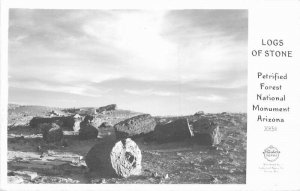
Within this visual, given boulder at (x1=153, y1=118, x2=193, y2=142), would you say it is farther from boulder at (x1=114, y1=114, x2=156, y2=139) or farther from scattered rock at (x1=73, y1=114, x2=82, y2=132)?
scattered rock at (x1=73, y1=114, x2=82, y2=132)

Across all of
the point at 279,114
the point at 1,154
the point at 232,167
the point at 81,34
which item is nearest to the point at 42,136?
the point at 1,154

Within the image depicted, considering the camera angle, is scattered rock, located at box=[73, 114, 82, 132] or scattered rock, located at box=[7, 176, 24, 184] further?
scattered rock, located at box=[73, 114, 82, 132]

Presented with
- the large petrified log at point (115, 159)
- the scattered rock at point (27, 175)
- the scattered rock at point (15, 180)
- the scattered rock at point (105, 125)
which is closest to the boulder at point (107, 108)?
the scattered rock at point (105, 125)

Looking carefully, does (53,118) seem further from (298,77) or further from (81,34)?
(298,77)

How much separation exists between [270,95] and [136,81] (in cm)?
240

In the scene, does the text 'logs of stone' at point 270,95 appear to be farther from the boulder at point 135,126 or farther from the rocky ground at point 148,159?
the boulder at point 135,126

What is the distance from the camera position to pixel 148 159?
369 inches

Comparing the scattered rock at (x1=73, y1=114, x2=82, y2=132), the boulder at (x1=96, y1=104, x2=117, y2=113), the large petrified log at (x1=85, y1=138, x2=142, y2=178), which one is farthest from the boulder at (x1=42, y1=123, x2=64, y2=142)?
the large petrified log at (x1=85, y1=138, x2=142, y2=178)

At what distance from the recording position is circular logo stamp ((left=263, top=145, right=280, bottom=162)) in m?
9.00

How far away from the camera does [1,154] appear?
9.17 metres

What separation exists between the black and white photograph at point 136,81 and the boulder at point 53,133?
279 millimetres

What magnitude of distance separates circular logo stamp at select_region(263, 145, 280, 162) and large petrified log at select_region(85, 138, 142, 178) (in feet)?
7.24

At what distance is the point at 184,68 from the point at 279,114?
186 cm

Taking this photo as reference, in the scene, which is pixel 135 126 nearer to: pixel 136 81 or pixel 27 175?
pixel 136 81
